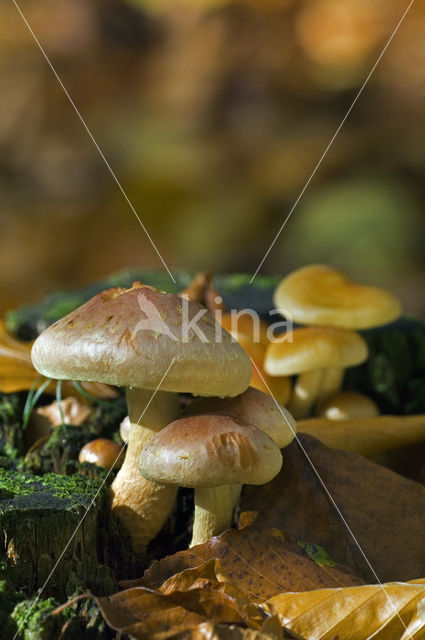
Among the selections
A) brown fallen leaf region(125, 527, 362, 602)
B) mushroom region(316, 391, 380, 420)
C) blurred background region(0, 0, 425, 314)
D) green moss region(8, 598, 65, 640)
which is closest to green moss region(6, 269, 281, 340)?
mushroom region(316, 391, 380, 420)

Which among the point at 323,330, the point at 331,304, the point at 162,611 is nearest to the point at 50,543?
the point at 162,611

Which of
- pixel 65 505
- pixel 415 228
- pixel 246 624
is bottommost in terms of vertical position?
pixel 415 228

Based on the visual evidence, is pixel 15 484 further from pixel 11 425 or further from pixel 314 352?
pixel 314 352

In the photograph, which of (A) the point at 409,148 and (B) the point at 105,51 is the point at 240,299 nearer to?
(A) the point at 409,148

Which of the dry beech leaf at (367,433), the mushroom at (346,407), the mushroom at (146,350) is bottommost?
the mushroom at (346,407)

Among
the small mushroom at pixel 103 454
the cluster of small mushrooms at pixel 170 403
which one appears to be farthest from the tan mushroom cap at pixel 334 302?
the small mushroom at pixel 103 454

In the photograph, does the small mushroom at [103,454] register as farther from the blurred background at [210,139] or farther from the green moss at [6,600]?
the blurred background at [210,139]

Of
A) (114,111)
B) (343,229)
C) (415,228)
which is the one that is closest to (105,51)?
(114,111)

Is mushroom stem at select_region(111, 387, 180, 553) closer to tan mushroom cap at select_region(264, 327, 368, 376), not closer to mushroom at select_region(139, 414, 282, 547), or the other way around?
mushroom at select_region(139, 414, 282, 547)
